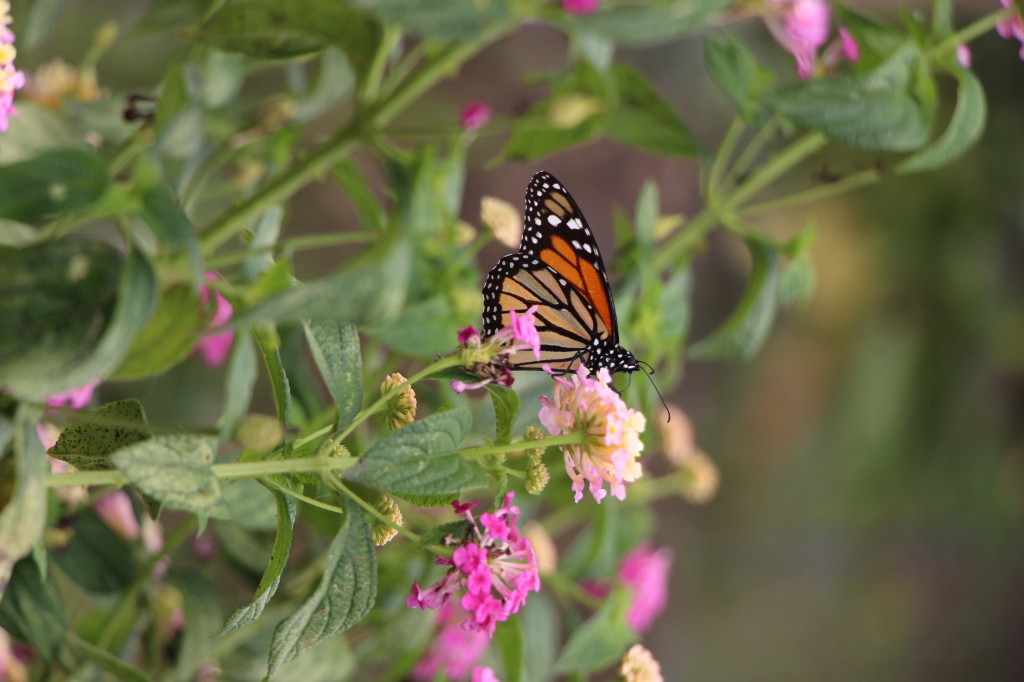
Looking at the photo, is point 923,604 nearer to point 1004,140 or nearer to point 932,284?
point 932,284

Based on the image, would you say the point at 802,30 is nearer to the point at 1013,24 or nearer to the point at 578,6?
the point at 1013,24

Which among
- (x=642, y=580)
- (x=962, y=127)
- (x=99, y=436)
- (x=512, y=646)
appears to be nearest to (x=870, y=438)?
(x=642, y=580)

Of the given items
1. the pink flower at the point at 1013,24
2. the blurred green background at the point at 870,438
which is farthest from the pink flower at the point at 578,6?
the blurred green background at the point at 870,438

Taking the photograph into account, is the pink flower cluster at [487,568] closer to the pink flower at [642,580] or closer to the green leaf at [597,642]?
the green leaf at [597,642]

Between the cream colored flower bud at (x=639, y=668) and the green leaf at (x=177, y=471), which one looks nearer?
the green leaf at (x=177, y=471)

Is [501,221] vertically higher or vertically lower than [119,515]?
higher

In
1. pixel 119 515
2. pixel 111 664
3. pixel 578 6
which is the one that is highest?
pixel 578 6

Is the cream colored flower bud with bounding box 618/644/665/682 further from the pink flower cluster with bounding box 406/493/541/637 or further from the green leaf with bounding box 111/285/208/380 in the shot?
the green leaf with bounding box 111/285/208/380

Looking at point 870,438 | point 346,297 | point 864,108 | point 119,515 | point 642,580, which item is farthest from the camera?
point 870,438
